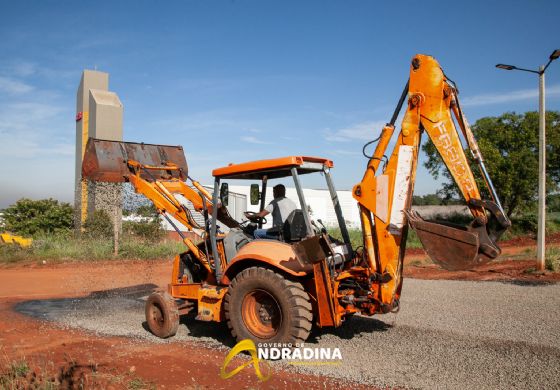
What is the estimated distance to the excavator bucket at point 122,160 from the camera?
834 centimetres

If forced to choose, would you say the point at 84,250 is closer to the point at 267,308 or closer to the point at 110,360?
the point at 110,360

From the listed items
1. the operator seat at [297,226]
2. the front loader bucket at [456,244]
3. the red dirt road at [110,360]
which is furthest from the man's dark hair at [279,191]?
the red dirt road at [110,360]

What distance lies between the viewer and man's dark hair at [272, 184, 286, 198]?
6.76 meters

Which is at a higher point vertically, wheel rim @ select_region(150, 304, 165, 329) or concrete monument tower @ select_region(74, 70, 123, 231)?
concrete monument tower @ select_region(74, 70, 123, 231)

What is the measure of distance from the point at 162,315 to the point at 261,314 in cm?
173

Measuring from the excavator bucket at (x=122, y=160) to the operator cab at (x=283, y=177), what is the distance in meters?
1.90

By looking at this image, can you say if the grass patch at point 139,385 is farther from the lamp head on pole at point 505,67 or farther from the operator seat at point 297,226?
the lamp head on pole at point 505,67

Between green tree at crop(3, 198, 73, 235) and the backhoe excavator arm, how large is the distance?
64.3 feet

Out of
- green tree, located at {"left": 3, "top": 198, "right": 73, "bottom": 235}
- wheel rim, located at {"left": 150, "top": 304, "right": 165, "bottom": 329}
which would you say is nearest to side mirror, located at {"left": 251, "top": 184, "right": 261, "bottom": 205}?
wheel rim, located at {"left": 150, "top": 304, "right": 165, "bottom": 329}

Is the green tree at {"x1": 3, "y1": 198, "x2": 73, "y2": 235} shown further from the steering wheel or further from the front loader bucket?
the front loader bucket

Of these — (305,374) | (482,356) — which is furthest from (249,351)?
(482,356)

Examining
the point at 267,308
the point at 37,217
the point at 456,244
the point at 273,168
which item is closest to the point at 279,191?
the point at 273,168

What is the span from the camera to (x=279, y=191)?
6.79m

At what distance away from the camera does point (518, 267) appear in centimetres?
1412
